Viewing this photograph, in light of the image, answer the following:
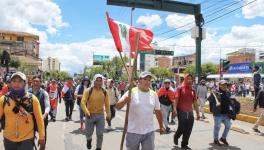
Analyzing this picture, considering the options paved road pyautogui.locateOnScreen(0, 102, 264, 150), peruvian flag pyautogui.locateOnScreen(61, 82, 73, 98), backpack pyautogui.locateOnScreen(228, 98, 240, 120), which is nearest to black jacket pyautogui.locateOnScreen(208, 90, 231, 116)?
backpack pyautogui.locateOnScreen(228, 98, 240, 120)

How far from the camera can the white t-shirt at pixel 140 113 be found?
5.83 m

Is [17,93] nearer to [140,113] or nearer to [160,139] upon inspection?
[140,113]

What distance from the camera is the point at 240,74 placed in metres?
57.1

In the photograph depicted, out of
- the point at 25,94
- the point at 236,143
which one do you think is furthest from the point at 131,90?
the point at 236,143

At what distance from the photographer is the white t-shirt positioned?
583cm

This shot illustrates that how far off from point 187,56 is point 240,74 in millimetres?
113795

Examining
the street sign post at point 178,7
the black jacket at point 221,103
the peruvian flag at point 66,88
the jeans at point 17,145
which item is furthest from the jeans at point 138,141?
the street sign post at point 178,7

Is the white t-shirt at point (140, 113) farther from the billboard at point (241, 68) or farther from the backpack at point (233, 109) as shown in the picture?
the billboard at point (241, 68)

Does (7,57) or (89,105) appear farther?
(7,57)

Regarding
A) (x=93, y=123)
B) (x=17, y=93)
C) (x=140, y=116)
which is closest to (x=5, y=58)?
(x=93, y=123)

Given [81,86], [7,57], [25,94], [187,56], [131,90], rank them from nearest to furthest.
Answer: [25,94] → [131,90] → [81,86] → [7,57] → [187,56]

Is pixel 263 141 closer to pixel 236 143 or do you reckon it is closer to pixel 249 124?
pixel 236 143

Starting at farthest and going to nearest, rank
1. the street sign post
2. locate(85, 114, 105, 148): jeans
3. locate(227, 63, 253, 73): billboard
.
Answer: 1. locate(227, 63, 253, 73): billboard
2. the street sign post
3. locate(85, 114, 105, 148): jeans

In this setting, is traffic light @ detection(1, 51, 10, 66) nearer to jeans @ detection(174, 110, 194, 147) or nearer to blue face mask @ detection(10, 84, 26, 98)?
jeans @ detection(174, 110, 194, 147)
